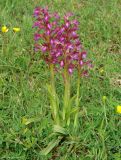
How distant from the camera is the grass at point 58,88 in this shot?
2.61 metres

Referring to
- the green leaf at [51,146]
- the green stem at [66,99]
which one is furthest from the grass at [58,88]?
the green stem at [66,99]

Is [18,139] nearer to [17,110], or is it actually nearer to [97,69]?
[17,110]

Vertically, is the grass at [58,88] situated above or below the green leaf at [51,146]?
above

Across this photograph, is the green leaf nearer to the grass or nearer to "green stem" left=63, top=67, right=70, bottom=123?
the grass

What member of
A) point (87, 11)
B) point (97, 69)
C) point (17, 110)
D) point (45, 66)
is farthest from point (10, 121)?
point (87, 11)

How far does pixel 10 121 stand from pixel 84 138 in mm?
615

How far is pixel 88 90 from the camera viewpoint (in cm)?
317

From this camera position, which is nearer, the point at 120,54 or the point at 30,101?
the point at 30,101

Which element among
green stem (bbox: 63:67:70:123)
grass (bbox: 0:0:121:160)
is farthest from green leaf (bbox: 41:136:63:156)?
green stem (bbox: 63:67:70:123)

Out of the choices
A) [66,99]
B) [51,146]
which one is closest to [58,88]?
[66,99]

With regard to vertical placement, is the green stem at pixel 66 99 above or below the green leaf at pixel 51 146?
above

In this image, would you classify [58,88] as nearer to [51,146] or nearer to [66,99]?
[66,99]

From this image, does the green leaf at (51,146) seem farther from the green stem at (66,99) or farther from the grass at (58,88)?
the green stem at (66,99)

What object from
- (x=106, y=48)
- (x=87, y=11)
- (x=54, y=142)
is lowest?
(x=54, y=142)
